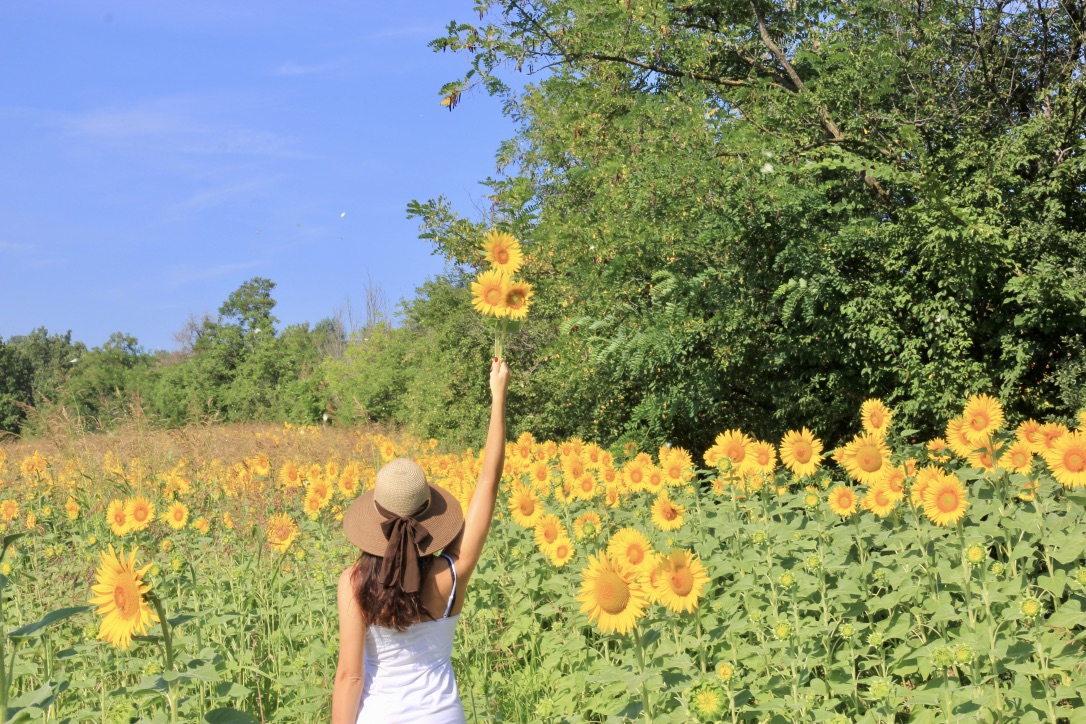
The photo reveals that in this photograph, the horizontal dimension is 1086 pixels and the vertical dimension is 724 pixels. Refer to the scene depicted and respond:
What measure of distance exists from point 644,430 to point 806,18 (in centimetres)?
428

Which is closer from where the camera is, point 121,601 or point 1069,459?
point 121,601

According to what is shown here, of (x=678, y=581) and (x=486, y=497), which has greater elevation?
(x=486, y=497)

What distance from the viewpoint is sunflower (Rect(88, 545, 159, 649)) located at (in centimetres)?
254

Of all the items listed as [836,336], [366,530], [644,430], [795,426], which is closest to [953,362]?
[836,336]

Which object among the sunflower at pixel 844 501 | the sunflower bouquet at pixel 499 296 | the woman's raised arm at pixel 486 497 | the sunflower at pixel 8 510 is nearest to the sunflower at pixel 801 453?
the sunflower at pixel 844 501

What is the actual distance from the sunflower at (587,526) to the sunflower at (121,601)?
215 centimetres

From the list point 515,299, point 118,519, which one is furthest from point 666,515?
point 118,519

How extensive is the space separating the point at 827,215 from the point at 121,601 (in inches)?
282

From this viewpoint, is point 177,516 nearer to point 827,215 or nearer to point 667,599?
point 667,599

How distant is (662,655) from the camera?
3.18 m

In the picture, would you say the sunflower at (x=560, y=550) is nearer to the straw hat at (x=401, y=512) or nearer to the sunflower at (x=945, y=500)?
the sunflower at (x=945, y=500)

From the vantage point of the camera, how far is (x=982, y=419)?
13.3 feet

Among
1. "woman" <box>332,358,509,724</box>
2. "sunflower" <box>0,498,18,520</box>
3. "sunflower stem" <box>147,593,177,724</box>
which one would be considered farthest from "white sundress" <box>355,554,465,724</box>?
"sunflower" <box>0,498,18,520</box>

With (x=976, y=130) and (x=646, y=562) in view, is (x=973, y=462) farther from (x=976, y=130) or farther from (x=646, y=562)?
(x=976, y=130)
